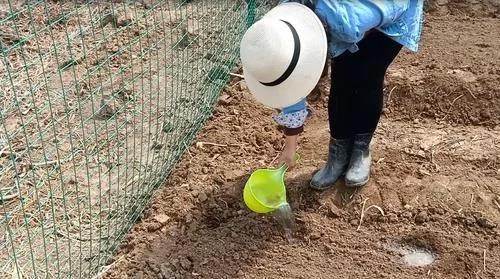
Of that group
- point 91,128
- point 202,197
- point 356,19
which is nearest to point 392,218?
point 202,197

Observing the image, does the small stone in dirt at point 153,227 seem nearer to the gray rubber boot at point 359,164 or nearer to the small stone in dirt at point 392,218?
the gray rubber boot at point 359,164

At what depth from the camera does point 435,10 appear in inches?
167

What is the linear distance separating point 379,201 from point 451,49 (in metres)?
1.36

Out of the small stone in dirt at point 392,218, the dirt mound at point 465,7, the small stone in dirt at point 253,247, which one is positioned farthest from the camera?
the dirt mound at point 465,7

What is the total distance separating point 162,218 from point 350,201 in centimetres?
73

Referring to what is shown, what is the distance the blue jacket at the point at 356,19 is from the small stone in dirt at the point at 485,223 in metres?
0.78

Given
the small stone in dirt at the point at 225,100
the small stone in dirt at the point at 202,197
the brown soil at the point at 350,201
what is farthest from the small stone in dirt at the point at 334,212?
the small stone in dirt at the point at 225,100

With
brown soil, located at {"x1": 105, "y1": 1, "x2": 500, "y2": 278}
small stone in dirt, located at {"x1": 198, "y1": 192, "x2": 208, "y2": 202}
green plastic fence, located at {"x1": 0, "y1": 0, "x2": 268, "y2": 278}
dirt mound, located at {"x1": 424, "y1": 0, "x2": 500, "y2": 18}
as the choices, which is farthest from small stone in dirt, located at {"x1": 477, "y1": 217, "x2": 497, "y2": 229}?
dirt mound, located at {"x1": 424, "y1": 0, "x2": 500, "y2": 18}

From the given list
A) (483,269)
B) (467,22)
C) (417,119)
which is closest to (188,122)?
(417,119)

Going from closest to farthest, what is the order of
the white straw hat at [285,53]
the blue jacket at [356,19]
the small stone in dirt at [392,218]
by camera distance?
the white straw hat at [285,53] → the blue jacket at [356,19] → the small stone in dirt at [392,218]

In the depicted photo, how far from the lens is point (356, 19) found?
2154 mm

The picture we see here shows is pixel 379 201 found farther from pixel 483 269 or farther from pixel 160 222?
pixel 160 222

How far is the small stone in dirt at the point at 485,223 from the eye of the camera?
8.53 feet

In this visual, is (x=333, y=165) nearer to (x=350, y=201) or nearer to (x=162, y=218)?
(x=350, y=201)
